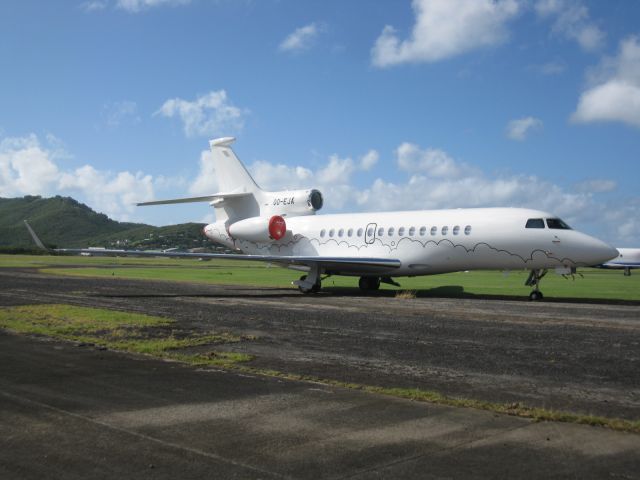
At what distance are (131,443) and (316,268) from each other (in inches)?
845

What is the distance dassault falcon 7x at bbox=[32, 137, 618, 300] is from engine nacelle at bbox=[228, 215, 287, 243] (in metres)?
0.05

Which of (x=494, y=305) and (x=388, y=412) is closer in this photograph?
(x=388, y=412)

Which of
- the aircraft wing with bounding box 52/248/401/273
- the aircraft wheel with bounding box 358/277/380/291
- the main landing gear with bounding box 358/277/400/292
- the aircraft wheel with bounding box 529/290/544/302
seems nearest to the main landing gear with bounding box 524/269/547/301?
the aircraft wheel with bounding box 529/290/544/302

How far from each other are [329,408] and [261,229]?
2408cm

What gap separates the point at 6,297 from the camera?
21.3 metres

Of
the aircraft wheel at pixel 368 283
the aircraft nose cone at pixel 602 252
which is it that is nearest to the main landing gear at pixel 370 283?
the aircraft wheel at pixel 368 283

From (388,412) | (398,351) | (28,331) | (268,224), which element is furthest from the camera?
(268,224)

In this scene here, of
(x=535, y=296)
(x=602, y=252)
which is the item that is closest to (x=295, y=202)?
(x=535, y=296)

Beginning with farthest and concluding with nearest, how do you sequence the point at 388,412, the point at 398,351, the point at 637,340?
the point at 637,340, the point at 398,351, the point at 388,412

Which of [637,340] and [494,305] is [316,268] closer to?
[494,305]

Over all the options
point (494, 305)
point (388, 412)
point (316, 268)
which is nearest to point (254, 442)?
point (388, 412)

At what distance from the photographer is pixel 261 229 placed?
30.5 meters

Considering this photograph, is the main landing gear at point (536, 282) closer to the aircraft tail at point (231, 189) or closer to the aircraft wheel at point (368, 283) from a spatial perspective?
the aircraft wheel at point (368, 283)

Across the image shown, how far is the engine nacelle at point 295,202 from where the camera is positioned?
104 ft
